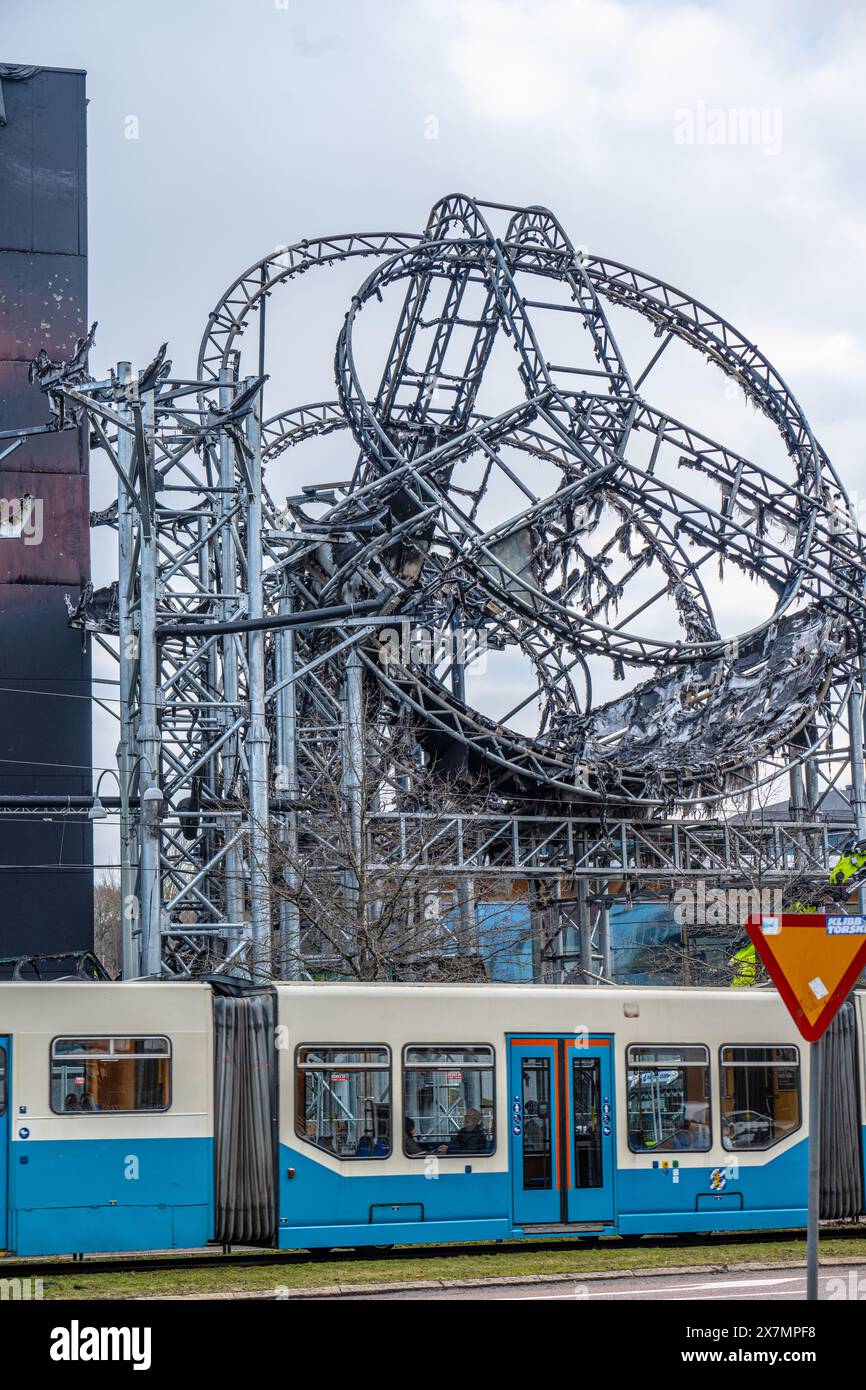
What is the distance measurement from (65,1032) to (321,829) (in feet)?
53.7

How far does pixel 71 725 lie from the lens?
45.6 m

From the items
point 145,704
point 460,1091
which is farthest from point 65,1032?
point 145,704

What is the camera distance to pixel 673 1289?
1655 centimetres

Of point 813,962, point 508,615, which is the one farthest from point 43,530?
point 813,962

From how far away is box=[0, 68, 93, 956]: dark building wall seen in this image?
1748 inches

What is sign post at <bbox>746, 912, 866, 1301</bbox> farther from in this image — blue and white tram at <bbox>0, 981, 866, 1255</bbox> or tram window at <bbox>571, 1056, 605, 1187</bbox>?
tram window at <bbox>571, 1056, 605, 1187</bbox>

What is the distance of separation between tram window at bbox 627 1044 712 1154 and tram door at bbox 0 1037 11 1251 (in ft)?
23.8

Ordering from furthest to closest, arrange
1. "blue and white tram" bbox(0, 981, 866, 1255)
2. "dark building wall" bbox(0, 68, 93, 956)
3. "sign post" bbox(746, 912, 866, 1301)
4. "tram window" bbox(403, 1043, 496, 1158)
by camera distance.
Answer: "dark building wall" bbox(0, 68, 93, 956) → "tram window" bbox(403, 1043, 496, 1158) → "blue and white tram" bbox(0, 981, 866, 1255) → "sign post" bbox(746, 912, 866, 1301)

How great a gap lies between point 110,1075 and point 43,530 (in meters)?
28.2

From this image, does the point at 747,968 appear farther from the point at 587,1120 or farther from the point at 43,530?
the point at 43,530

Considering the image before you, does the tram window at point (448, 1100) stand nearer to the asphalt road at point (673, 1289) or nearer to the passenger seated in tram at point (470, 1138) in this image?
the passenger seated in tram at point (470, 1138)

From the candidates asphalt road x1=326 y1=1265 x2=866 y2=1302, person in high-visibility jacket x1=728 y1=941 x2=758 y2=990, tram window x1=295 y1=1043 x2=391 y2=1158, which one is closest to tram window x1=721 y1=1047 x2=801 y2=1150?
asphalt road x1=326 y1=1265 x2=866 y2=1302

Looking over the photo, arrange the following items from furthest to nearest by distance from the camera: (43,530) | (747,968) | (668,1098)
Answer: (43,530)
(747,968)
(668,1098)

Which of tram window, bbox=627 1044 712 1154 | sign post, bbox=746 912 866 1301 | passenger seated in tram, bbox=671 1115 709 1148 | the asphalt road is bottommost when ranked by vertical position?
the asphalt road
